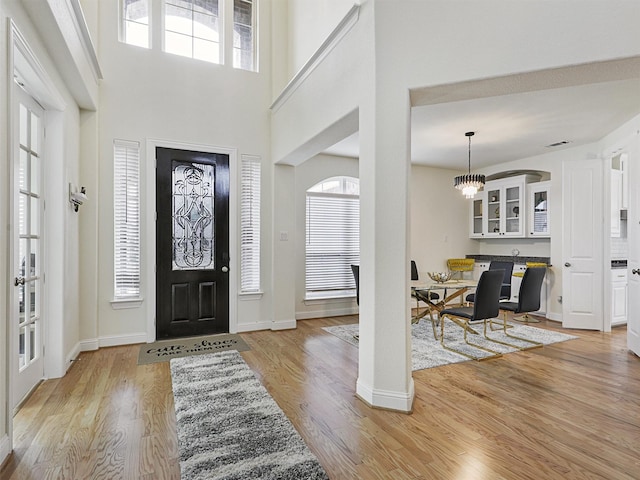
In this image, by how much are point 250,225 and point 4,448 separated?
3.31 m

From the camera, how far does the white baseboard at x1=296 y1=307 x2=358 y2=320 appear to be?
562 centimetres

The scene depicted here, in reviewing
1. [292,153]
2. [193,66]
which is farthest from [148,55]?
[292,153]

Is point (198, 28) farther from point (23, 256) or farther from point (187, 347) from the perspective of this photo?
point (187, 347)

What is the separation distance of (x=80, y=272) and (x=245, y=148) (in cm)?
244

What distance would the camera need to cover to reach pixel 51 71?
2.91 m

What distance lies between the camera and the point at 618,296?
5.05 m

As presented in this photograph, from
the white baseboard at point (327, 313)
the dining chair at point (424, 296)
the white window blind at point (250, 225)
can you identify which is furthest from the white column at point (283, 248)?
the dining chair at point (424, 296)

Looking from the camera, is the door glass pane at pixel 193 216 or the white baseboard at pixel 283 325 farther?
the white baseboard at pixel 283 325

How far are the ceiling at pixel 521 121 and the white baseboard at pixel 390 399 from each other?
239cm

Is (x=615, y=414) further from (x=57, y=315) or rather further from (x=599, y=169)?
(x=57, y=315)

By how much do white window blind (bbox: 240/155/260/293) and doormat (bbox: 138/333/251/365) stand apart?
0.74m

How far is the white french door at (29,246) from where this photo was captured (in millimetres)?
2658

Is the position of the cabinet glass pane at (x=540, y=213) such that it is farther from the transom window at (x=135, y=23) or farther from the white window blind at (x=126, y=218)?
the transom window at (x=135, y=23)

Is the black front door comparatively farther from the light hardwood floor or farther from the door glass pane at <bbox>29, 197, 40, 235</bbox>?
the door glass pane at <bbox>29, 197, 40, 235</bbox>
